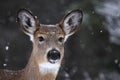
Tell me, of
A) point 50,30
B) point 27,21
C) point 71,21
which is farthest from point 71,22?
point 27,21

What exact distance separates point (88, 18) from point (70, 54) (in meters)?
1.21

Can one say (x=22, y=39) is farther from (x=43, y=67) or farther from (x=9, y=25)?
(x=43, y=67)

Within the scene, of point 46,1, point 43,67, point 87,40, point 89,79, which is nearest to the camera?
point 43,67

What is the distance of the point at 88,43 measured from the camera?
781 inches

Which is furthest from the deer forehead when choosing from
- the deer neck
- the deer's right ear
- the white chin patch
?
the white chin patch

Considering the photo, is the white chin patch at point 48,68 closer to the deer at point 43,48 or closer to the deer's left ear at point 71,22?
the deer at point 43,48

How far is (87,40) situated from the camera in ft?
64.9

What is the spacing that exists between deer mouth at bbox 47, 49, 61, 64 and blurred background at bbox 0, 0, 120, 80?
293 inches

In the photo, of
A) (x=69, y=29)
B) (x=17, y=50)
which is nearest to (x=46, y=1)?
(x=17, y=50)

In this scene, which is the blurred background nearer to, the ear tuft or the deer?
the ear tuft

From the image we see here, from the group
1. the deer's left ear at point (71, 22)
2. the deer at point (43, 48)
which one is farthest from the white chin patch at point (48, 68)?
the deer's left ear at point (71, 22)

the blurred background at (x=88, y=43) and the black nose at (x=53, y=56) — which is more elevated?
the black nose at (x=53, y=56)

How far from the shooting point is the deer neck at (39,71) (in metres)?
11.0

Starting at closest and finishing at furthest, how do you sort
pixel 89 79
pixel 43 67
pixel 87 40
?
pixel 43 67 → pixel 89 79 → pixel 87 40
